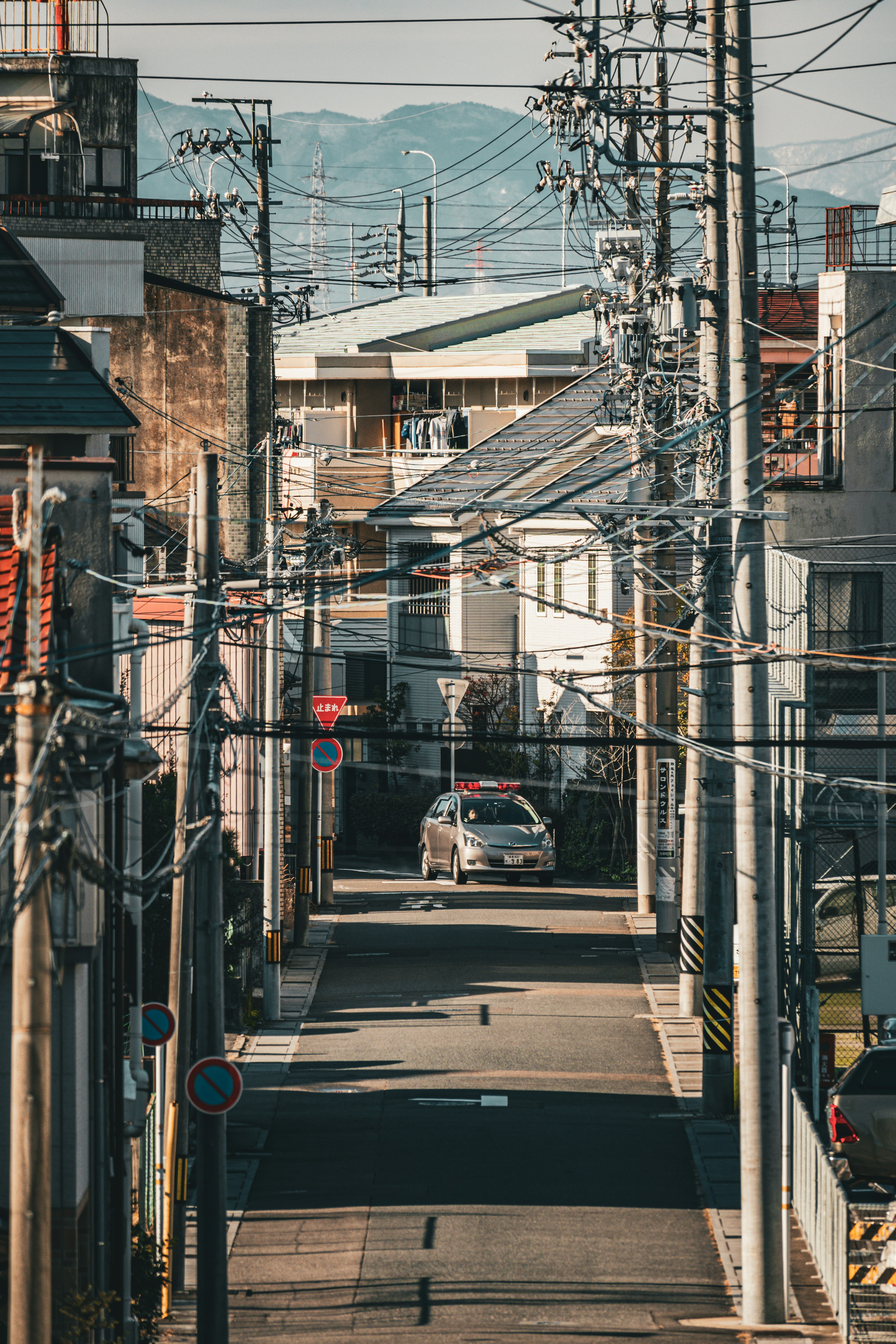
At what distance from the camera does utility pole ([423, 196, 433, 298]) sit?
260 feet

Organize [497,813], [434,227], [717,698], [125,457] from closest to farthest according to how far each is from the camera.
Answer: [717,698] → [497,813] → [125,457] → [434,227]

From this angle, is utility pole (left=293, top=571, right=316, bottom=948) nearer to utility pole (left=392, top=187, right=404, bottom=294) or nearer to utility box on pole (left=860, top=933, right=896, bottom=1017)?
utility box on pole (left=860, top=933, right=896, bottom=1017)

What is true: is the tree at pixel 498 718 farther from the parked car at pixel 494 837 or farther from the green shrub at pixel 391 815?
the parked car at pixel 494 837

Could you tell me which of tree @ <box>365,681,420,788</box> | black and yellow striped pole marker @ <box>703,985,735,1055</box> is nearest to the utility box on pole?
black and yellow striped pole marker @ <box>703,985,735,1055</box>

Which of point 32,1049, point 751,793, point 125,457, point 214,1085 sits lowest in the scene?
point 214,1085

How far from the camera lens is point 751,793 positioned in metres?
14.6

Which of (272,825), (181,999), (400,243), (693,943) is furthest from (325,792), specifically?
(400,243)

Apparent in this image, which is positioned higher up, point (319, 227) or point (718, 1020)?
point (319, 227)

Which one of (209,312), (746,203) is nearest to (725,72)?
(746,203)

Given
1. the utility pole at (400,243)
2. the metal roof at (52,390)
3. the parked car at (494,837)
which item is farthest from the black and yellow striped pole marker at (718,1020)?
the utility pole at (400,243)

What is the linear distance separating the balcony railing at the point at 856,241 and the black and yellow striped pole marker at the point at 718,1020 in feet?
56.6

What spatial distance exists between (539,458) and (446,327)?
18909mm

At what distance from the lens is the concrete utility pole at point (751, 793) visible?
46.3 feet

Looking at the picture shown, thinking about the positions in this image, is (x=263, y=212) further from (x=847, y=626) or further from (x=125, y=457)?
A: (x=847, y=626)
